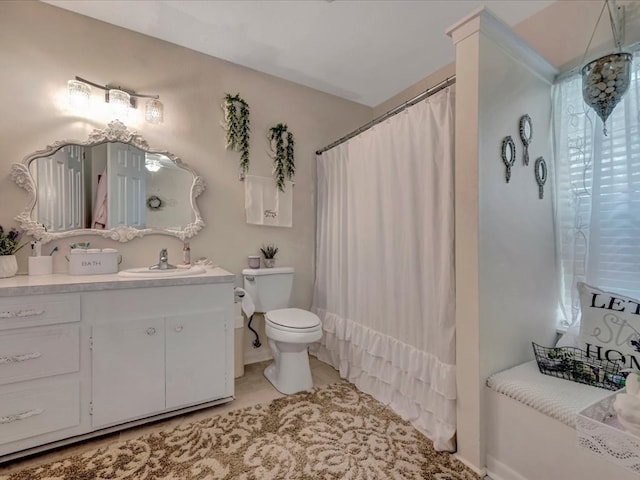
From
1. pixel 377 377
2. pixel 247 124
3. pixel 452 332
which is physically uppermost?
pixel 247 124

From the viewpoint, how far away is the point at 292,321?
2002 millimetres

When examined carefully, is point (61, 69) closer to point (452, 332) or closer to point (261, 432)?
point (261, 432)

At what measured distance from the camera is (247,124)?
245 cm

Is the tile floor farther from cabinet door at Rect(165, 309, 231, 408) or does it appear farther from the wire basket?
the wire basket

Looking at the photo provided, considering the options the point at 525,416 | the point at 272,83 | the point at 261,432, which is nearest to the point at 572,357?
the point at 525,416

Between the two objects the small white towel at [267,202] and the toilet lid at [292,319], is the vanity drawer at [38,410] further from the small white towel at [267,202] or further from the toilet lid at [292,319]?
the small white towel at [267,202]

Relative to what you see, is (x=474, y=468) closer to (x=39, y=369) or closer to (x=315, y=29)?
(x=39, y=369)

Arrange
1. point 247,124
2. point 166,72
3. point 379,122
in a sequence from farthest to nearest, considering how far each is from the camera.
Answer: point 247,124, point 166,72, point 379,122

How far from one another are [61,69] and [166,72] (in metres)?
0.62

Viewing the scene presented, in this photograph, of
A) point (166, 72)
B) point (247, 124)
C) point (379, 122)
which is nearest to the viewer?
point (379, 122)

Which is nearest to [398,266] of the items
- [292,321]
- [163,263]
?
[292,321]

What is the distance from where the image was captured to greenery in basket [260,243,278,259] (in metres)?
2.52

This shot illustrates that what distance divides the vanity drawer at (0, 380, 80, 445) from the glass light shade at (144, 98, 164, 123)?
1.70m

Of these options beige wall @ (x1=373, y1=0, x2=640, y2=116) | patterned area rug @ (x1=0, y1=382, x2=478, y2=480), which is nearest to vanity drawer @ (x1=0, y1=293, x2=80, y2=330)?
patterned area rug @ (x1=0, y1=382, x2=478, y2=480)
